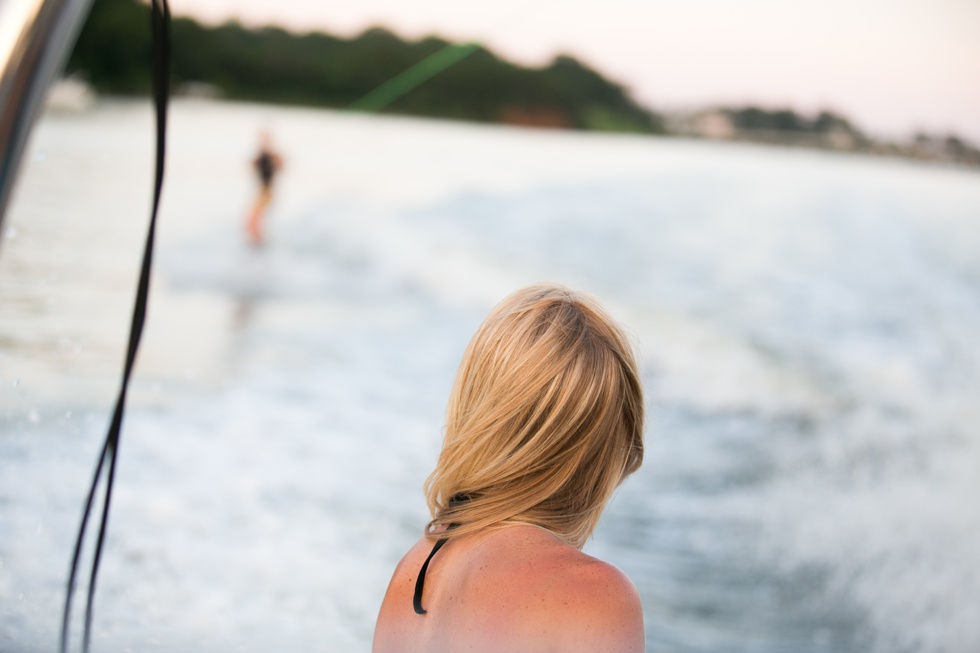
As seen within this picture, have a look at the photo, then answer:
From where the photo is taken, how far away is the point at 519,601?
923 mm

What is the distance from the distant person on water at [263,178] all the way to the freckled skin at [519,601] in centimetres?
1113

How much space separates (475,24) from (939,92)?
442 inches

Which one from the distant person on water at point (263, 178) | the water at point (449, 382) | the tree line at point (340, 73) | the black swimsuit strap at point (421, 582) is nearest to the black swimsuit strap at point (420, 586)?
the black swimsuit strap at point (421, 582)

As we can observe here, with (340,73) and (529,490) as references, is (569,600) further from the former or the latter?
(340,73)

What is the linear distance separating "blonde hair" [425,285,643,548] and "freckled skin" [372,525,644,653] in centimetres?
4

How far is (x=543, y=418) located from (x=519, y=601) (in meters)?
0.19

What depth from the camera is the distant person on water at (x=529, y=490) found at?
911 mm

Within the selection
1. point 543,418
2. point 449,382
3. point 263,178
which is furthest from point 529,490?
point 263,178

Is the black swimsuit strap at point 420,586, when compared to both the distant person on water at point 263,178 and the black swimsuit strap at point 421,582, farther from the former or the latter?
the distant person on water at point 263,178

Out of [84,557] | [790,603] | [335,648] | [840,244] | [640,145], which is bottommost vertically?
[790,603]

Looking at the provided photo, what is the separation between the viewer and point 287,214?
47.5 feet

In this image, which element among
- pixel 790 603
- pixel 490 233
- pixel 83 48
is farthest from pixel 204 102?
pixel 790 603

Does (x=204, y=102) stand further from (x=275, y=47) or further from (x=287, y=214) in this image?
(x=287, y=214)

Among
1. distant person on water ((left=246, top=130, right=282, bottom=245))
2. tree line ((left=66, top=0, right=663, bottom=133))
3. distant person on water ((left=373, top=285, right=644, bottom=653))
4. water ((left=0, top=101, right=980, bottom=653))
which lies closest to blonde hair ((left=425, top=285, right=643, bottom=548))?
distant person on water ((left=373, top=285, right=644, bottom=653))
